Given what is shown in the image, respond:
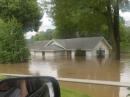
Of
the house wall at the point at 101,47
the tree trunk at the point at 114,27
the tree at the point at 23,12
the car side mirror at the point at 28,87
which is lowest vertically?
the house wall at the point at 101,47

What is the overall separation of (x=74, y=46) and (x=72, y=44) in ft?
2.16

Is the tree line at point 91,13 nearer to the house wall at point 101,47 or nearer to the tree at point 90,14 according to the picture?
the tree at point 90,14

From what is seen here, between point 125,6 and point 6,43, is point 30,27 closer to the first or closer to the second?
point 6,43

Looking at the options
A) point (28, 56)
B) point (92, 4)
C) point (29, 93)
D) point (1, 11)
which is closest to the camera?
point (29, 93)

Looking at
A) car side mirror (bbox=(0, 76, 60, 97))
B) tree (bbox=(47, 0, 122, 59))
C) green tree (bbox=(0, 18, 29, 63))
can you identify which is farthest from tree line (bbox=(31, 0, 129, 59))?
car side mirror (bbox=(0, 76, 60, 97))

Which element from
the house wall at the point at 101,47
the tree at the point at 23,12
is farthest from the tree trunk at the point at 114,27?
the tree at the point at 23,12

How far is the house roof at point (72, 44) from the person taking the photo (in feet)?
194

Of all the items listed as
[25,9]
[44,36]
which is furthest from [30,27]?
[44,36]

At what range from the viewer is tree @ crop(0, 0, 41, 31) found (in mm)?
50344

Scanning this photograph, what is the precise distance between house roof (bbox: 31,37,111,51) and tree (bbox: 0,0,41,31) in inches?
236

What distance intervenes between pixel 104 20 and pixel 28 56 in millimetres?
11491

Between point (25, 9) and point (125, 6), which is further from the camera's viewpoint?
point (25, 9)

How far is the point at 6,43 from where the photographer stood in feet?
143

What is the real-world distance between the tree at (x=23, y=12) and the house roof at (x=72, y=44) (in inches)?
236
